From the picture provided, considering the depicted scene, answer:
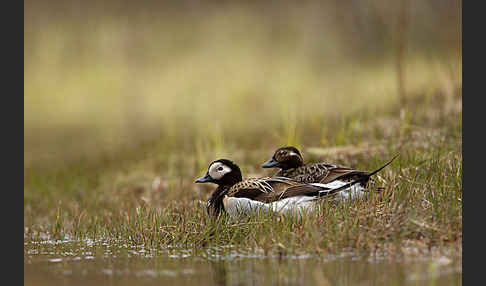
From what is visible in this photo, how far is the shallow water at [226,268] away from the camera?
6.45 meters

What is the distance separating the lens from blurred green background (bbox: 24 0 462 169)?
17.2m

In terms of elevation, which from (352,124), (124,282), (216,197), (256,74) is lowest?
(124,282)

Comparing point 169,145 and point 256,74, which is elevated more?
point 256,74

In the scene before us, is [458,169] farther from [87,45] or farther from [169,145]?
[87,45]

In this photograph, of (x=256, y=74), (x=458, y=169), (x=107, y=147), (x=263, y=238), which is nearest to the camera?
(x=263, y=238)

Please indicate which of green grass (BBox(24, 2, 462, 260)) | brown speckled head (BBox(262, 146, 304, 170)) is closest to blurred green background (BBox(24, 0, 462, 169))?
green grass (BBox(24, 2, 462, 260))

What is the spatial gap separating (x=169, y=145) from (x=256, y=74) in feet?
19.3

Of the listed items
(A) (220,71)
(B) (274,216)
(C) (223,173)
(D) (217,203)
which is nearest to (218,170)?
(C) (223,173)

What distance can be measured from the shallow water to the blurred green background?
633 centimetres

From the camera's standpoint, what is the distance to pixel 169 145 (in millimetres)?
16531

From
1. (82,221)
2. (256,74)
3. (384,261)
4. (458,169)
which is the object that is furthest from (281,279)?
(256,74)

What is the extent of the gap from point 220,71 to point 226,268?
48.9ft

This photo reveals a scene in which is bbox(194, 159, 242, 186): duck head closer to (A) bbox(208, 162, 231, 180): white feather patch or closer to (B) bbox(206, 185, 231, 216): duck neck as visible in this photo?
(A) bbox(208, 162, 231, 180): white feather patch

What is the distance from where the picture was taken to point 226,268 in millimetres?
7215
